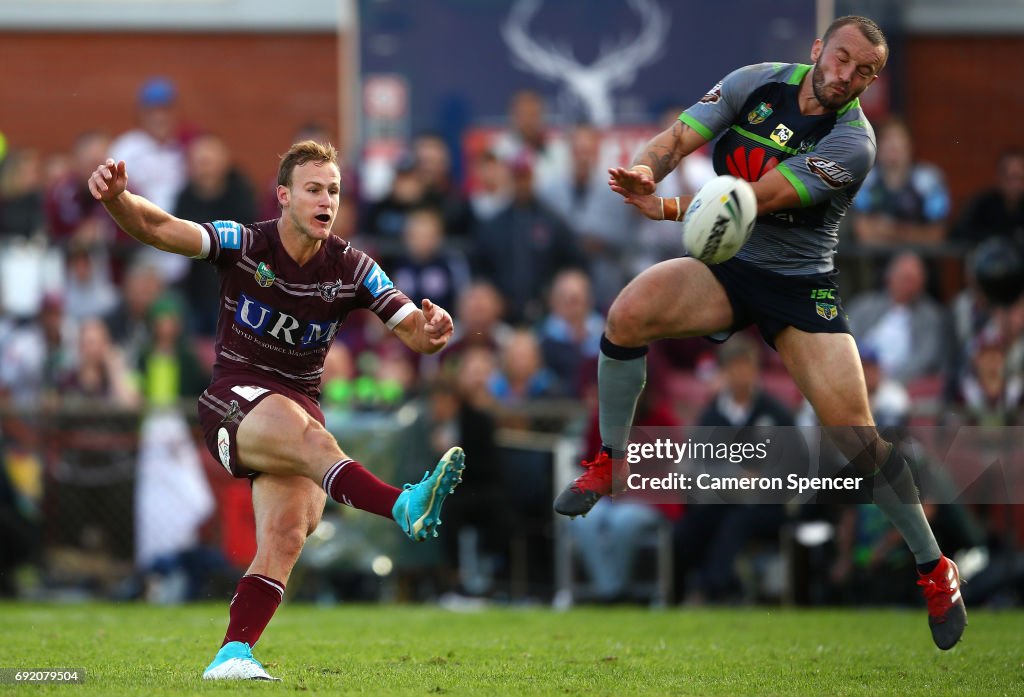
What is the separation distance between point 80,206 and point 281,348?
911 cm

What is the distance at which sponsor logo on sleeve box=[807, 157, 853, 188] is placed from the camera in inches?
299

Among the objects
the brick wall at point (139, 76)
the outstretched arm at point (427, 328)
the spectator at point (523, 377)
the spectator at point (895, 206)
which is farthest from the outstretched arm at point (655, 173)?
the brick wall at point (139, 76)

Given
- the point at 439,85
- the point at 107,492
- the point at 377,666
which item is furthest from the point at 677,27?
the point at 377,666

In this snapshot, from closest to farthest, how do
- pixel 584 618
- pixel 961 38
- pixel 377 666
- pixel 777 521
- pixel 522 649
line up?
pixel 377 666 → pixel 522 649 → pixel 584 618 → pixel 777 521 → pixel 961 38

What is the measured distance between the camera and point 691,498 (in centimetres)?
1245

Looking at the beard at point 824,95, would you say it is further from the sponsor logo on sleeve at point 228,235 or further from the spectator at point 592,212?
the spectator at point 592,212

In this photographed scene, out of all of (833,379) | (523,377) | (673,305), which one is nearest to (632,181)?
(673,305)

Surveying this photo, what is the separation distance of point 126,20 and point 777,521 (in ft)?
41.1

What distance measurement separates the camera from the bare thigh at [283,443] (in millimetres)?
7145

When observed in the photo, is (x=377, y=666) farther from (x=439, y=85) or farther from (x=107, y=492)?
(x=439, y=85)

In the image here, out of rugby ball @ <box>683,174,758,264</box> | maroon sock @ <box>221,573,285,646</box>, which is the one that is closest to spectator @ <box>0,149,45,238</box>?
maroon sock @ <box>221,573,285,646</box>

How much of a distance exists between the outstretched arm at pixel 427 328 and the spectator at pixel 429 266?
6.92 m

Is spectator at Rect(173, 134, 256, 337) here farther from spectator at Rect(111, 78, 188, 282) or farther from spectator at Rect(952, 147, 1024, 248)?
spectator at Rect(952, 147, 1024, 248)

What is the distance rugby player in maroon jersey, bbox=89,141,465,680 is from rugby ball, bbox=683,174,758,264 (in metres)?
1.22
